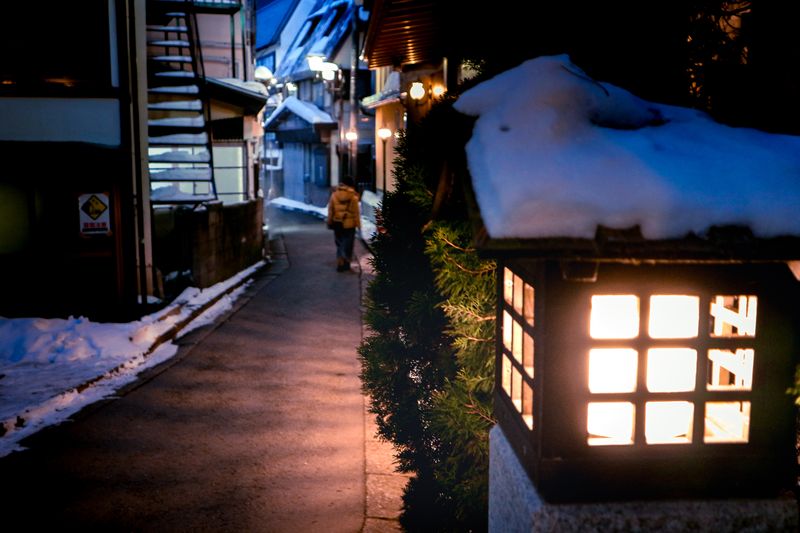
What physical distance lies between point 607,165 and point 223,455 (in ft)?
18.8

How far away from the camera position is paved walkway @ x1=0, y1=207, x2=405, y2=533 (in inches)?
246

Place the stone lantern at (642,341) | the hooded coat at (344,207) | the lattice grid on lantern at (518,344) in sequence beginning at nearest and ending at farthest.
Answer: the stone lantern at (642,341) < the lattice grid on lantern at (518,344) < the hooded coat at (344,207)

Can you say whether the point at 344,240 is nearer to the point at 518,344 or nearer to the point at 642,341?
the point at 518,344

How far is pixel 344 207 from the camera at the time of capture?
18.6 meters

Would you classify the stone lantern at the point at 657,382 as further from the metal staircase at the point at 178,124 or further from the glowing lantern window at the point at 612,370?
the metal staircase at the point at 178,124

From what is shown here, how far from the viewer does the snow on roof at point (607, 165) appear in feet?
10.5

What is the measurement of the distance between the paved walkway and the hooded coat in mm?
6842

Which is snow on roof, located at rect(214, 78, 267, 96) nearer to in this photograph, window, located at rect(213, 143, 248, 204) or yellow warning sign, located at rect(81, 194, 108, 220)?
window, located at rect(213, 143, 248, 204)

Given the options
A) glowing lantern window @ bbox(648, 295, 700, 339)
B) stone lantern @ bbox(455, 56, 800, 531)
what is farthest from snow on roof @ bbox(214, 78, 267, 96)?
glowing lantern window @ bbox(648, 295, 700, 339)

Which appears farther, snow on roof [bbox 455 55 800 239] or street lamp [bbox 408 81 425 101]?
street lamp [bbox 408 81 425 101]

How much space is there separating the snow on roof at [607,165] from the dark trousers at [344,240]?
1548 cm

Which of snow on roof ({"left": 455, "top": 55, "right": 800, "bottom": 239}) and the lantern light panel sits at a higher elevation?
snow on roof ({"left": 455, "top": 55, "right": 800, "bottom": 239})

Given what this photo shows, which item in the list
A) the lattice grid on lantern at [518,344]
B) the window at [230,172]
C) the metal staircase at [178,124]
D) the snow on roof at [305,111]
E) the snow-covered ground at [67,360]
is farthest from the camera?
the snow on roof at [305,111]

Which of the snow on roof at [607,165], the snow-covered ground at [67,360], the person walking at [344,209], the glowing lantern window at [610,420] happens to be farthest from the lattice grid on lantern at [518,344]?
the person walking at [344,209]
